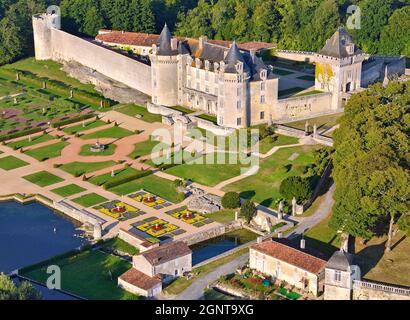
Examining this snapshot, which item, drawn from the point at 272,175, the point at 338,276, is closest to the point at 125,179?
the point at 272,175

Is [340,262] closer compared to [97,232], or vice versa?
[340,262]

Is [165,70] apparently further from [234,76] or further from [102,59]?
[102,59]

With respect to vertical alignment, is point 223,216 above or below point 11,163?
below

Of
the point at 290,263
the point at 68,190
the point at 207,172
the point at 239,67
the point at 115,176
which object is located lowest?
the point at 68,190

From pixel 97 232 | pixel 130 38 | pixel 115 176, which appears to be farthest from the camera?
pixel 130 38

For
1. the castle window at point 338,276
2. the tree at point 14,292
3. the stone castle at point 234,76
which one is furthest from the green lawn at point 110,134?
the castle window at point 338,276

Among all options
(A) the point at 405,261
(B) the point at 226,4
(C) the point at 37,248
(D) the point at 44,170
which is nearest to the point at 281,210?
(A) the point at 405,261

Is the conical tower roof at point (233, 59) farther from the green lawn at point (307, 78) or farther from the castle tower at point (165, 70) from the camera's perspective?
the green lawn at point (307, 78)
